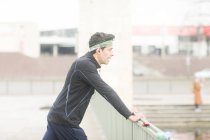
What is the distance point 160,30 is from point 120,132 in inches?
2744

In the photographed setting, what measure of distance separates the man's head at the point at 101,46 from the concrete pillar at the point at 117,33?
12.1 metres

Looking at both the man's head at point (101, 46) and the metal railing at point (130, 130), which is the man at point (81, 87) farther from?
the metal railing at point (130, 130)

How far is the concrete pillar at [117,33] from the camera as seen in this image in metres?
17.4

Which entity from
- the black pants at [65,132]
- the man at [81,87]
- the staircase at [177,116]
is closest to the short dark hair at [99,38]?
the man at [81,87]

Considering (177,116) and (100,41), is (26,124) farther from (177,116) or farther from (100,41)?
(100,41)

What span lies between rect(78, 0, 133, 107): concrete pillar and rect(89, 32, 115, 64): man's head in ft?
39.8

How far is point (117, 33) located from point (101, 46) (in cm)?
1242

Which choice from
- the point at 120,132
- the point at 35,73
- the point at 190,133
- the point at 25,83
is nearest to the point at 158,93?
the point at 25,83

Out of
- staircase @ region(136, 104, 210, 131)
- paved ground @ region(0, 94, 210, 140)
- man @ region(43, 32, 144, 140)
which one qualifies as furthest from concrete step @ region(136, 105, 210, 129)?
man @ region(43, 32, 144, 140)

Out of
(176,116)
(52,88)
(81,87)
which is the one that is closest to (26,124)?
(176,116)

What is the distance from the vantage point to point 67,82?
17.3 ft

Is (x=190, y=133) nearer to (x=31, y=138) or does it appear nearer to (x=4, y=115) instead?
(x=4, y=115)

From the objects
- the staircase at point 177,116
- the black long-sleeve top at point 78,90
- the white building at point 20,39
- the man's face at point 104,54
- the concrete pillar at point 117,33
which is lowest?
the white building at point 20,39

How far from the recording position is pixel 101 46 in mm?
5230
